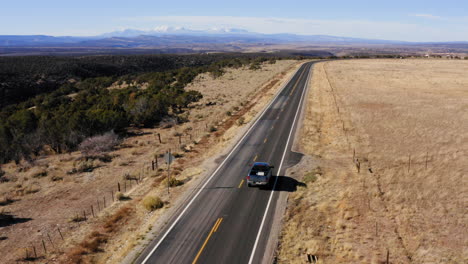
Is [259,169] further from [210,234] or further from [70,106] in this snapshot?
[70,106]

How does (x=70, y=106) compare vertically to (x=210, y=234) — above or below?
above

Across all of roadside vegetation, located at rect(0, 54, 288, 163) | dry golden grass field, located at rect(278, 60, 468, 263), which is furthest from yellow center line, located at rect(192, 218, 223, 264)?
roadside vegetation, located at rect(0, 54, 288, 163)

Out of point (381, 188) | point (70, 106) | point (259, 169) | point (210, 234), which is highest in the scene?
point (70, 106)

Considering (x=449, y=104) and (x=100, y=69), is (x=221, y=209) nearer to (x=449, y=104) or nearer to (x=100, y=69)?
(x=449, y=104)

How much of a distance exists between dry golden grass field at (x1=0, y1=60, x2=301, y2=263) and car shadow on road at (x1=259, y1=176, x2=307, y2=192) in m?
5.55

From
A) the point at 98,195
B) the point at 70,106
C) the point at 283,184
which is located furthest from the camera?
the point at 70,106

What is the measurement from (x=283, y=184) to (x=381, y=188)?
A: 679 centimetres

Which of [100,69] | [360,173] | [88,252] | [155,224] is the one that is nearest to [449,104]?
[360,173]

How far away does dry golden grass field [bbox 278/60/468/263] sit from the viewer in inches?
599

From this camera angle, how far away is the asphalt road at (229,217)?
14906 mm

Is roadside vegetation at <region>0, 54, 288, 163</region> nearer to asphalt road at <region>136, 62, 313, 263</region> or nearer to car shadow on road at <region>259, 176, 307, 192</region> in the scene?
asphalt road at <region>136, 62, 313, 263</region>

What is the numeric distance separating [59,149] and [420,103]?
53.2 metres

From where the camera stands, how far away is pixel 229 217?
18.2 m

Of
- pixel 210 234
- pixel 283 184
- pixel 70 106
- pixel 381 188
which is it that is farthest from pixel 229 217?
pixel 70 106
